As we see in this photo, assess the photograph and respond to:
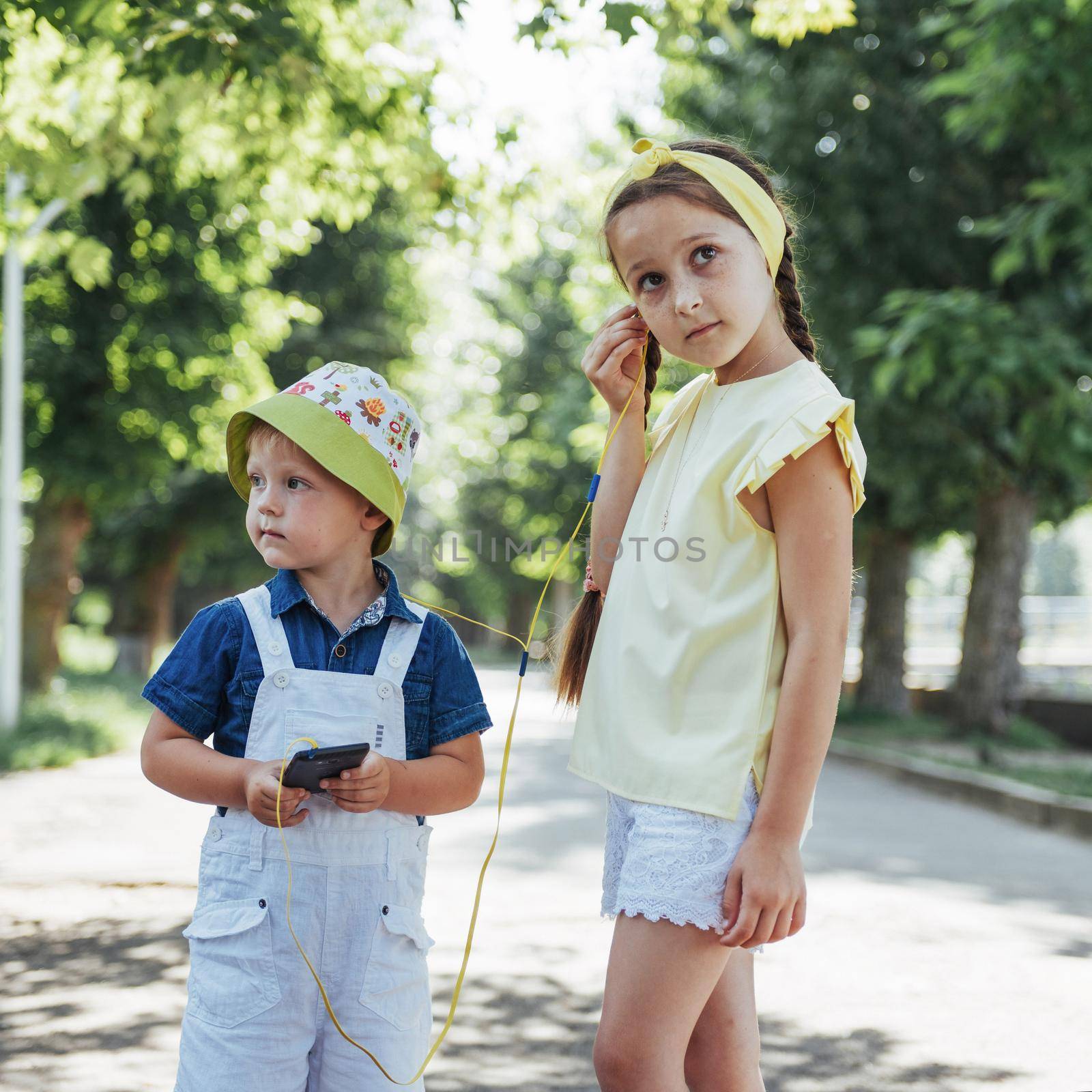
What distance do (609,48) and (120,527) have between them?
16694 mm

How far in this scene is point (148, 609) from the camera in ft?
72.6

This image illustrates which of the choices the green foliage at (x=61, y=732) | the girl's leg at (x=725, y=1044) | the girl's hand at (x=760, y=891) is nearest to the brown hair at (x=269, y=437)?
the girl's hand at (x=760, y=891)

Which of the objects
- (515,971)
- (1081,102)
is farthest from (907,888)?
(1081,102)

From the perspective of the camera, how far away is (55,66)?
6.33 metres

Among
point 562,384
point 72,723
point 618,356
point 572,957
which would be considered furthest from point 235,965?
point 562,384

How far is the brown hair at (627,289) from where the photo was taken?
2031 millimetres

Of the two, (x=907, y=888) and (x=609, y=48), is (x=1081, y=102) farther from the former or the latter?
(x=907, y=888)

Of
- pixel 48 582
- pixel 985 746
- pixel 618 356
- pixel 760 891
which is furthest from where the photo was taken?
pixel 48 582

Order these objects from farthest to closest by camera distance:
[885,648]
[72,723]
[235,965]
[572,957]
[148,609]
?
[148,609] → [885,648] → [72,723] → [572,957] → [235,965]

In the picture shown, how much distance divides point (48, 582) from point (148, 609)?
7668 mm

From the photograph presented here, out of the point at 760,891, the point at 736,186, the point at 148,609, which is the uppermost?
the point at 736,186

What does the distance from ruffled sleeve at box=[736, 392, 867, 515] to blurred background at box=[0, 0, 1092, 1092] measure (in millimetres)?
767

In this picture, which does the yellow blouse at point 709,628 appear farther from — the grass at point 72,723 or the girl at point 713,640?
the grass at point 72,723

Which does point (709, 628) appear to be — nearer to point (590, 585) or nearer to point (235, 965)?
point (590, 585)
